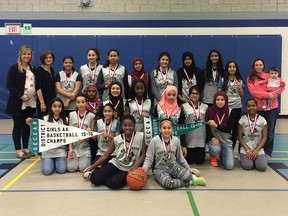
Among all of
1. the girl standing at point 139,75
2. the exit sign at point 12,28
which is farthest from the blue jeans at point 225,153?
the exit sign at point 12,28

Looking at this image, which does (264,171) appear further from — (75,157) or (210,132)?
(75,157)

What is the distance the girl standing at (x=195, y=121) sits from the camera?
561 cm

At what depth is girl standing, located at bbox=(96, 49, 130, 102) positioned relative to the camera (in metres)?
5.92

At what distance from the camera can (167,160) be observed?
184 inches

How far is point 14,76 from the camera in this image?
592 centimetres

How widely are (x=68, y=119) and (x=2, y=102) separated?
20.8ft

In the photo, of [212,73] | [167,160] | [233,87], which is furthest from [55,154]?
[233,87]

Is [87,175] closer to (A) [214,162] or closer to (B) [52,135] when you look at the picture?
(B) [52,135]

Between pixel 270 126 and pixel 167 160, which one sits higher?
pixel 270 126

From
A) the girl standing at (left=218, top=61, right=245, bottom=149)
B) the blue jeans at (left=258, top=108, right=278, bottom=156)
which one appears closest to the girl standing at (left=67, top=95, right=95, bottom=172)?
the girl standing at (left=218, top=61, right=245, bottom=149)

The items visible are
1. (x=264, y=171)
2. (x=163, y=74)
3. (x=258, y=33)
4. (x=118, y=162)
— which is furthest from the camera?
(x=258, y=33)

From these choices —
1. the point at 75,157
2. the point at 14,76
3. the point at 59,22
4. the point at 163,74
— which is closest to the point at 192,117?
the point at 163,74

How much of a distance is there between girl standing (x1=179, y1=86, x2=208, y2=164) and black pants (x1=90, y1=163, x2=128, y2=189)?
1.45 m

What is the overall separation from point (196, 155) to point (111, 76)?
6.50 feet
